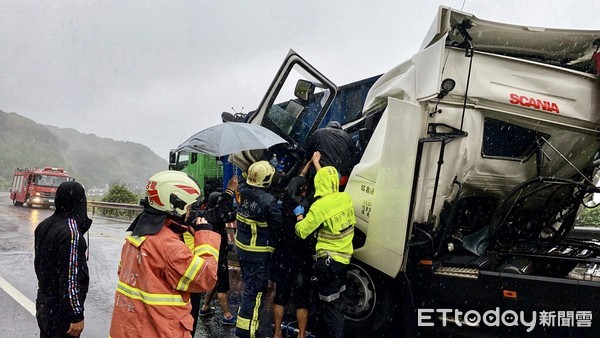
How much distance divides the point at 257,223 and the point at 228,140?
2.70ft

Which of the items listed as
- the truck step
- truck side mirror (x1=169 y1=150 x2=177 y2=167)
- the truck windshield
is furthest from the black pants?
the truck windshield

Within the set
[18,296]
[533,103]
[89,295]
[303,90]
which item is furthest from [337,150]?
[18,296]

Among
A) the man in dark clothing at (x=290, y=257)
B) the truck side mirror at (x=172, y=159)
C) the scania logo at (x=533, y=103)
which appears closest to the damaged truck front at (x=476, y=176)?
the scania logo at (x=533, y=103)

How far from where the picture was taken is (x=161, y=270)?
2.29m

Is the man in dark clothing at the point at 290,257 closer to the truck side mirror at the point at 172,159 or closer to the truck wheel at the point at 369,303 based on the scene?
the truck wheel at the point at 369,303

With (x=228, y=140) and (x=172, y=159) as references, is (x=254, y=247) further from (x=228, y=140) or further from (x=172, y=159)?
(x=172, y=159)

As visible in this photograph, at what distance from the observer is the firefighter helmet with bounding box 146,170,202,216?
238 centimetres

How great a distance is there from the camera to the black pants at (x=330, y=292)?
380cm

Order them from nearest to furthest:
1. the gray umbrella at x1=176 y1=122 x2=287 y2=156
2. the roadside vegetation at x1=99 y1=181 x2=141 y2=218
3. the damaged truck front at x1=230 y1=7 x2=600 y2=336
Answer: the damaged truck front at x1=230 y1=7 x2=600 y2=336 → the gray umbrella at x1=176 y1=122 x2=287 y2=156 → the roadside vegetation at x1=99 y1=181 x2=141 y2=218

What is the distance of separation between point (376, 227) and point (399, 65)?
141 cm

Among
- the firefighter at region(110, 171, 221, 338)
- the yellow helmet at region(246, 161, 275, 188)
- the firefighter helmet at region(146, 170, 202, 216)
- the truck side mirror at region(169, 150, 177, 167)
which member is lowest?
the firefighter at region(110, 171, 221, 338)

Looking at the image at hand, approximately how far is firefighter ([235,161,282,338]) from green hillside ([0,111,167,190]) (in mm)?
75061

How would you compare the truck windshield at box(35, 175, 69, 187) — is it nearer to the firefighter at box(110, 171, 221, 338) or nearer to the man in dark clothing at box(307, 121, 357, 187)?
the man in dark clothing at box(307, 121, 357, 187)

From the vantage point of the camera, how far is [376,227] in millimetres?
3729
